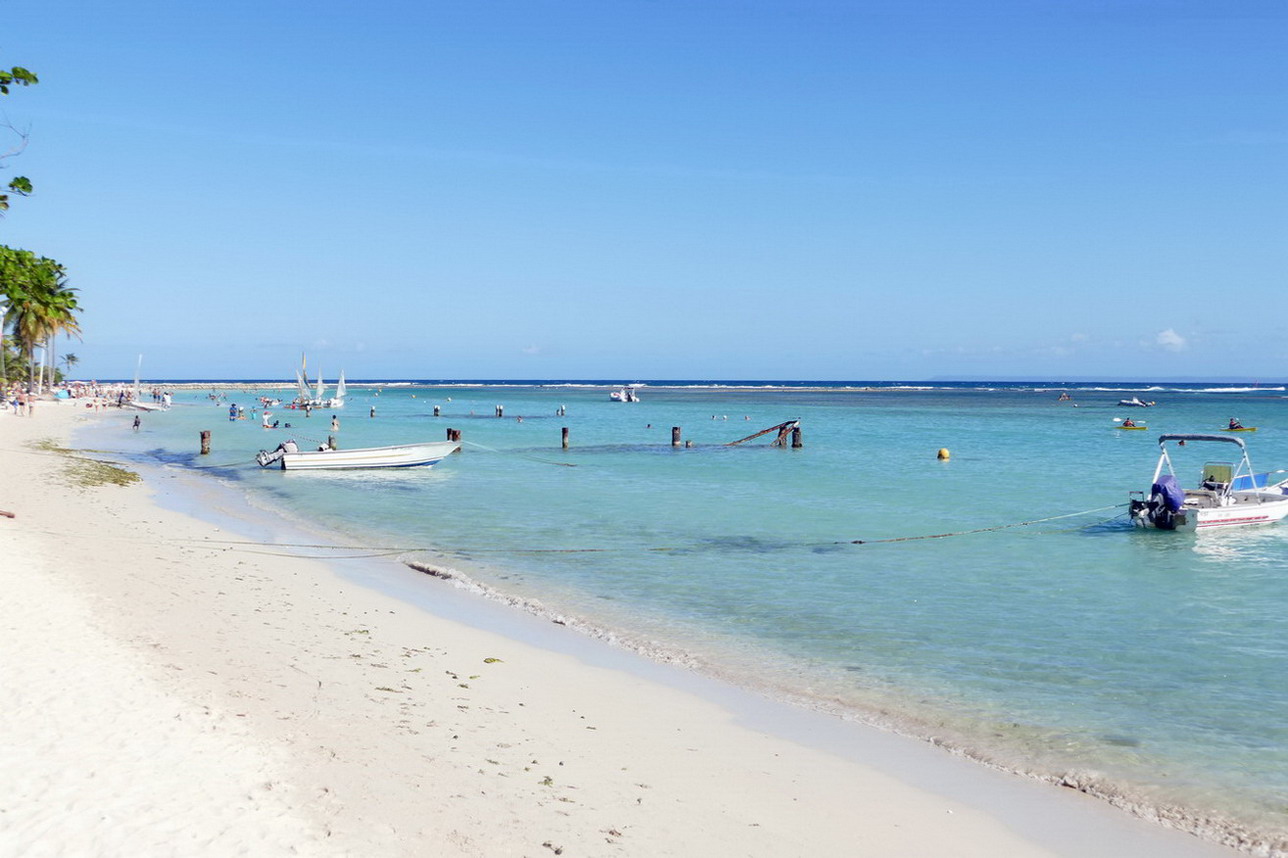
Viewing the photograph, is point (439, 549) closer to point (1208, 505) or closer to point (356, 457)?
point (356, 457)

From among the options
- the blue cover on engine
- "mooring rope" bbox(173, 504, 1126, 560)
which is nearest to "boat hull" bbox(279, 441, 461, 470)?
"mooring rope" bbox(173, 504, 1126, 560)

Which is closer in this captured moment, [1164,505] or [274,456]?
[1164,505]

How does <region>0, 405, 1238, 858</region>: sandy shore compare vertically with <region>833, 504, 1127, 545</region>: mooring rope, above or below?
above

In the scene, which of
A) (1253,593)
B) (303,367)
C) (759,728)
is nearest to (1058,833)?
(759,728)

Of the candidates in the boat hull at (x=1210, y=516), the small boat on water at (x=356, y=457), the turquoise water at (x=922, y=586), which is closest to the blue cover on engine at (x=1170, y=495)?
the boat hull at (x=1210, y=516)

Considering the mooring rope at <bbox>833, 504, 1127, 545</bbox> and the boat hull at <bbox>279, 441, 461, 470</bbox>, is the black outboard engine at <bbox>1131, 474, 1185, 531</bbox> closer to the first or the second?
the mooring rope at <bbox>833, 504, 1127, 545</bbox>

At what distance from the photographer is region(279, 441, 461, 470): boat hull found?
4125 centimetres

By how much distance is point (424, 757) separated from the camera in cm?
871

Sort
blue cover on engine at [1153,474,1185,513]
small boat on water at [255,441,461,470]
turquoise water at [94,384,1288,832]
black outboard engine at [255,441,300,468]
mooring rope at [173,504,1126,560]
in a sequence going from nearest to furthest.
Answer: turquoise water at [94,384,1288,832]
mooring rope at [173,504,1126,560]
blue cover on engine at [1153,474,1185,513]
small boat on water at [255,441,461,470]
black outboard engine at [255,441,300,468]

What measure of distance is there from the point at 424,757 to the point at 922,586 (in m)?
13.3

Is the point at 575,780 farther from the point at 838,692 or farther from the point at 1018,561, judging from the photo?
the point at 1018,561

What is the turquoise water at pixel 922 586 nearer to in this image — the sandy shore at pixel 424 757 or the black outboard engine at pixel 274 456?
the black outboard engine at pixel 274 456

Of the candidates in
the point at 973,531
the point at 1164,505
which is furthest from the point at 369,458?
the point at 1164,505

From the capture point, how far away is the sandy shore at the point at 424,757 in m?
7.04
